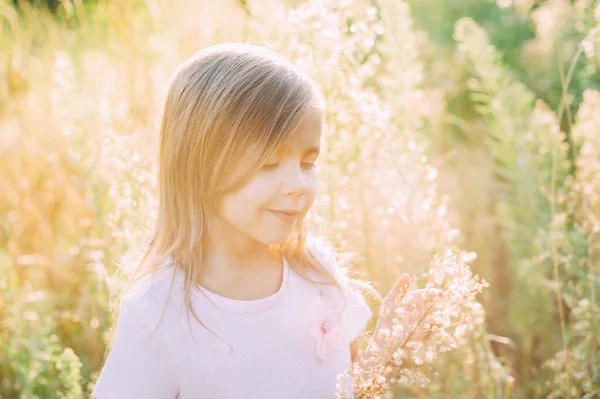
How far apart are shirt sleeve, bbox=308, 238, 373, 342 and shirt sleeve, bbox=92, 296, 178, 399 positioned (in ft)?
1.43

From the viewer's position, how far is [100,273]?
193cm

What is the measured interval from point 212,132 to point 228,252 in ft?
0.85

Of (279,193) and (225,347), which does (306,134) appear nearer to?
(279,193)

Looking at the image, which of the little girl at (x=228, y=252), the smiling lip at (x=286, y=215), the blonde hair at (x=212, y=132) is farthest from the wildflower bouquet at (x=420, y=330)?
the blonde hair at (x=212, y=132)

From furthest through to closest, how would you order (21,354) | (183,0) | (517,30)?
(517,30), (183,0), (21,354)

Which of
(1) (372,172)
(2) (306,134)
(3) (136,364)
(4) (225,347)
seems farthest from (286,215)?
(1) (372,172)

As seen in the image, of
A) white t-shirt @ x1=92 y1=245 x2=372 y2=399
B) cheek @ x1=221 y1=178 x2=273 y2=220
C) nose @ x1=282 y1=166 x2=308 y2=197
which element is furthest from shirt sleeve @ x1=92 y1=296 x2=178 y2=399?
nose @ x1=282 y1=166 x2=308 y2=197

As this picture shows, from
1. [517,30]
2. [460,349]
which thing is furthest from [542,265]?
[517,30]

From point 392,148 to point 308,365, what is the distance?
2.14 ft

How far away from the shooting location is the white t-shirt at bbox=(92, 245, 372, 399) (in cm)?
140

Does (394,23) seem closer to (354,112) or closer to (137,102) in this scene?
(354,112)

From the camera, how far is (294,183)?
139cm

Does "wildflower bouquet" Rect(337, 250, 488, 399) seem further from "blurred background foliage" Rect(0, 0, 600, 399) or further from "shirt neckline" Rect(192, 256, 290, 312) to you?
"shirt neckline" Rect(192, 256, 290, 312)

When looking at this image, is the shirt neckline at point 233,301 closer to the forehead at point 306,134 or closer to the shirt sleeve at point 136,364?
the shirt sleeve at point 136,364
